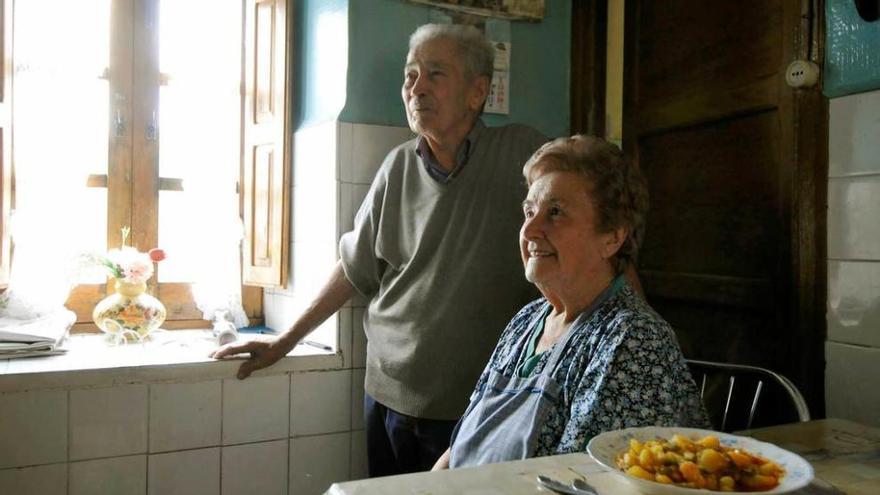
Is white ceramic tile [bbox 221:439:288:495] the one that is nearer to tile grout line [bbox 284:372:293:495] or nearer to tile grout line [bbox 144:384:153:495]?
tile grout line [bbox 284:372:293:495]

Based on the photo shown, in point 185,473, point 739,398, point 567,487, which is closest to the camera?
point 567,487

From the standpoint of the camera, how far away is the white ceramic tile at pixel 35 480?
175cm

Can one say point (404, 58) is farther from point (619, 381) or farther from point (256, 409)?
point (619, 381)

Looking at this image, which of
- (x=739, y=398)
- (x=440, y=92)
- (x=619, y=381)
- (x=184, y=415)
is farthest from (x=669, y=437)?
(x=184, y=415)

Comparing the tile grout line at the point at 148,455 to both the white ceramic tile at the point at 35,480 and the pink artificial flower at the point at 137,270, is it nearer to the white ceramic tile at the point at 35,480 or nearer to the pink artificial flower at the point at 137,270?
the white ceramic tile at the point at 35,480

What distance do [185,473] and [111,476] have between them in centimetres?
18

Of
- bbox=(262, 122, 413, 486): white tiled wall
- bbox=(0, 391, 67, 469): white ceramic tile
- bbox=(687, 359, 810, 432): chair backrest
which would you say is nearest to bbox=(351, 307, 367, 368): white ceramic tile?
bbox=(262, 122, 413, 486): white tiled wall

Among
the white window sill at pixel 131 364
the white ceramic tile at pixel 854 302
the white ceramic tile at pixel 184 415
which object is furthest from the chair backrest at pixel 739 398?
the white ceramic tile at pixel 184 415

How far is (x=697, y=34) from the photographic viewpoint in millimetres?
1904

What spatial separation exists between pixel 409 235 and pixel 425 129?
270 millimetres

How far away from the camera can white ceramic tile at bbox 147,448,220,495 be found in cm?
190

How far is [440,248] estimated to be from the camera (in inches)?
70.9

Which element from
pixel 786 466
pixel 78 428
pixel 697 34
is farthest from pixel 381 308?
pixel 786 466

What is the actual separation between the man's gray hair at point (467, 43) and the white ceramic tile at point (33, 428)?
1.26 metres
